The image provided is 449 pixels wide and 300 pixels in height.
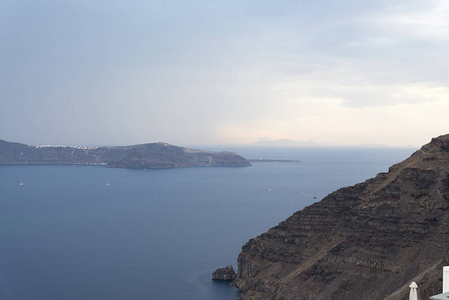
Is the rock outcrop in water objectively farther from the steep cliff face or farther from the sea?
the steep cliff face

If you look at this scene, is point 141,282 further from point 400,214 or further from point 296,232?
point 400,214

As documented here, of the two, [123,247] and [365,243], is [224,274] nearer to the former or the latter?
[365,243]

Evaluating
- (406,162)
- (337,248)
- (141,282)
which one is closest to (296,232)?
(337,248)

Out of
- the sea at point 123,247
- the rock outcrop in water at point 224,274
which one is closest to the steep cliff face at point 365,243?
the rock outcrop in water at point 224,274

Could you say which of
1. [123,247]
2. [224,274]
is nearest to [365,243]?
[224,274]

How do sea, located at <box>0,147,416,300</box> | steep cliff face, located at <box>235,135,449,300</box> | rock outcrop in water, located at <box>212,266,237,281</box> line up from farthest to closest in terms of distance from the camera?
rock outcrop in water, located at <box>212,266,237,281</box>, sea, located at <box>0,147,416,300</box>, steep cliff face, located at <box>235,135,449,300</box>

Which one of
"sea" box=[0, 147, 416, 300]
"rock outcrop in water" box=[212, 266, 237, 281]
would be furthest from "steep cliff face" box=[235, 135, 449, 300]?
"sea" box=[0, 147, 416, 300]

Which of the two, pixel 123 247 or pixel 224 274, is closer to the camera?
pixel 224 274

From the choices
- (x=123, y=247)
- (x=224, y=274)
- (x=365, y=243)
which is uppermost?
(x=365, y=243)
